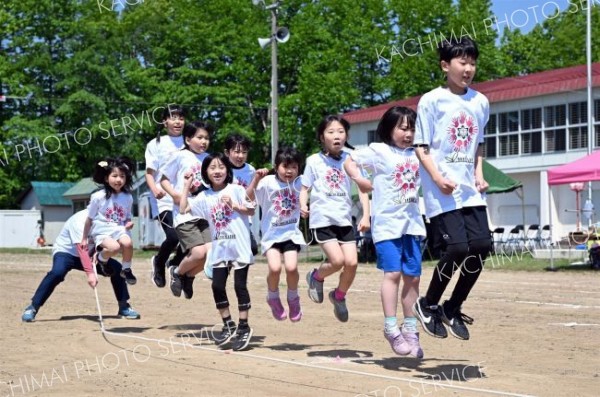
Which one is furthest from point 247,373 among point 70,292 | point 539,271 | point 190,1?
point 190,1

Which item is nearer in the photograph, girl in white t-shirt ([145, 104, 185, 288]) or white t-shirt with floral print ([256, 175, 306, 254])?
white t-shirt with floral print ([256, 175, 306, 254])

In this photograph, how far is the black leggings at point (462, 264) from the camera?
311 inches

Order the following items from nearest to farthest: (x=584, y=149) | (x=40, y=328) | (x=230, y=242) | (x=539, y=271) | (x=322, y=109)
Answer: (x=230, y=242), (x=40, y=328), (x=539, y=271), (x=584, y=149), (x=322, y=109)

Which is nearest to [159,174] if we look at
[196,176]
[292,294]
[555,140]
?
[196,176]

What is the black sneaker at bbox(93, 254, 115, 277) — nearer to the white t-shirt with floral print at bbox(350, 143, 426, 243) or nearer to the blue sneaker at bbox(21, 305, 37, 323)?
the blue sneaker at bbox(21, 305, 37, 323)

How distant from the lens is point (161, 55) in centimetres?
5972

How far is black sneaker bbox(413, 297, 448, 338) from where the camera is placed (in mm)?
8102

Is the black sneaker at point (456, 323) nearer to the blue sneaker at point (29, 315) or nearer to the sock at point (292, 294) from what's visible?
the sock at point (292, 294)

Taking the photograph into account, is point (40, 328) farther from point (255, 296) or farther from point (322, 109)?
point (322, 109)

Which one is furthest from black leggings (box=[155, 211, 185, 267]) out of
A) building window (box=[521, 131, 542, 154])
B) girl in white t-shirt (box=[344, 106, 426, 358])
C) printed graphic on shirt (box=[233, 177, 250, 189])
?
building window (box=[521, 131, 542, 154])

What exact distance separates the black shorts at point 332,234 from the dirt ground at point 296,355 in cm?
96

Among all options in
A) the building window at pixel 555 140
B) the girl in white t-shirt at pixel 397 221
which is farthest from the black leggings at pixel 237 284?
the building window at pixel 555 140

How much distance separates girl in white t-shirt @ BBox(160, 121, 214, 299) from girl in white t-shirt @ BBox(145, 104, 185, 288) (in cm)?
29

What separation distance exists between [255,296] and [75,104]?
42.2 metres
